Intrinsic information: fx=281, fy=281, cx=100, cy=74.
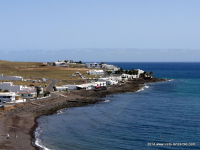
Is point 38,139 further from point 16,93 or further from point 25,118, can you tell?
point 16,93

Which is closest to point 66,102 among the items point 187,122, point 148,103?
point 148,103

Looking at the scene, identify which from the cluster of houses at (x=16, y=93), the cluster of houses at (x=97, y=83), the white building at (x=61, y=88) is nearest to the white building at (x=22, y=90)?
the cluster of houses at (x=16, y=93)

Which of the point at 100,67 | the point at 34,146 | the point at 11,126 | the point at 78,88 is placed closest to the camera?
the point at 34,146

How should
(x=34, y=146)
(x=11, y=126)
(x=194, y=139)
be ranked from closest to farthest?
(x=34, y=146) < (x=194, y=139) < (x=11, y=126)

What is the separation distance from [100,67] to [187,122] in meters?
132

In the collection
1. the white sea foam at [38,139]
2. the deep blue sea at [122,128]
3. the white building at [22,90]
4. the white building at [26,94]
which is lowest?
the white sea foam at [38,139]

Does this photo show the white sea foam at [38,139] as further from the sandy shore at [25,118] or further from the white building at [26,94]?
the white building at [26,94]

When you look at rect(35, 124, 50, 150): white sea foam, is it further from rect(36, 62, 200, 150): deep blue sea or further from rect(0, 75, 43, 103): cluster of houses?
rect(0, 75, 43, 103): cluster of houses

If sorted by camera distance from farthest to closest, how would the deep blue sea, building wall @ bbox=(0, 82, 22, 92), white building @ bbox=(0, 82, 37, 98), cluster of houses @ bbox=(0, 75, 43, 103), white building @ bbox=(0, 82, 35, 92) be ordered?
building wall @ bbox=(0, 82, 22, 92) < white building @ bbox=(0, 82, 35, 92) < white building @ bbox=(0, 82, 37, 98) < cluster of houses @ bbox=(0, 75, 43, 103) < the deep blue sea

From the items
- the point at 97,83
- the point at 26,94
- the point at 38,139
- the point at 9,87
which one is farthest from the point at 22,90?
the point at 38,139

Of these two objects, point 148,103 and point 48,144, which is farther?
point 148,103

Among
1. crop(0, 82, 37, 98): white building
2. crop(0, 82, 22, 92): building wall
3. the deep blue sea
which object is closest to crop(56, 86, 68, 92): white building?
crop(0, 82, 37, 98): white building

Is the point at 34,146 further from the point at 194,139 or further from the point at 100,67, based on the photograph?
the point at 100,67

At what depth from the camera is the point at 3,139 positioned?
36.9 meters
